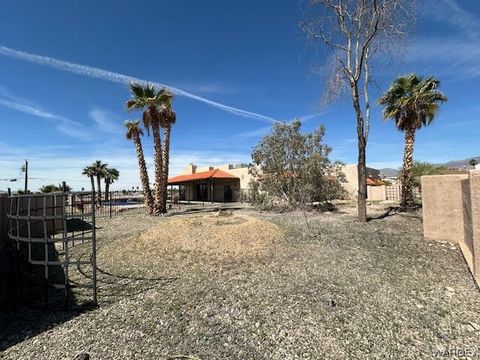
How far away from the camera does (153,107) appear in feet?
64.7

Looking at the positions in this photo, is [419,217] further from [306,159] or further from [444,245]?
[306,159]

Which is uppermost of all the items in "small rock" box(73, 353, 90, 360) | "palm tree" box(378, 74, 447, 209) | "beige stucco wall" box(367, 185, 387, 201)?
"palm tree" box(378, 74, 447, 209)

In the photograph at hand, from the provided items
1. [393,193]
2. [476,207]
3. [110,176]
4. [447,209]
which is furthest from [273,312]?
[110,176]

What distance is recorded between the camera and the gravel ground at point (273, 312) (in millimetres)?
4277

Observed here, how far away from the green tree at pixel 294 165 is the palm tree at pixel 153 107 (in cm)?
728

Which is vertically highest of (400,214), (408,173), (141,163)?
(141,163)

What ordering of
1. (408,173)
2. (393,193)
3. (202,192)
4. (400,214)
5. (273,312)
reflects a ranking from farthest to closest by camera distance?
1. (202,192)
2. (393,193)
3. (408,173)
4. (400,214)
5. (273,312)

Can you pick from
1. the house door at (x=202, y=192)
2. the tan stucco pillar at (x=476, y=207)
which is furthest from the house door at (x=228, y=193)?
the tan stucco pillar at (x=476, y=207)

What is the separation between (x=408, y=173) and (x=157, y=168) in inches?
637

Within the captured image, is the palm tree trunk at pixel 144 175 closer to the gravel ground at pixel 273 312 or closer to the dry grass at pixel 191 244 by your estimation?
the dry grass at pixel 191 244

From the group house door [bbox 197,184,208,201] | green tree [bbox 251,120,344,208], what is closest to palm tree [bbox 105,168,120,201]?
house door [bbox 197,184,208,201]

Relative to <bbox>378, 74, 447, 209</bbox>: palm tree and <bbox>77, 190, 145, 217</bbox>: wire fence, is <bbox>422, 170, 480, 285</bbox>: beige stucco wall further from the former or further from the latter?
<bbox>77, 190, 145, 217</bbox>: wire fence

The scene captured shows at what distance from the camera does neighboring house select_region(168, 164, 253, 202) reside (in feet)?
115

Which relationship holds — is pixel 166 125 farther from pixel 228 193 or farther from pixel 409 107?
pixel 228 193
